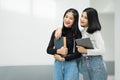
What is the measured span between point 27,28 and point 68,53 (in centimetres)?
95

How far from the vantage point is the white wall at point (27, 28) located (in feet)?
9.46

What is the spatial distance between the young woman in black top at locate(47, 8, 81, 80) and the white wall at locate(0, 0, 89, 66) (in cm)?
80

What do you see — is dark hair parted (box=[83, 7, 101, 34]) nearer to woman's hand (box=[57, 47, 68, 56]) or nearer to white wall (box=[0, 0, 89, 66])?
woman's hand (box=[57, 47, 68, 56])

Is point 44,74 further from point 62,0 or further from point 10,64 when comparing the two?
point 62,0

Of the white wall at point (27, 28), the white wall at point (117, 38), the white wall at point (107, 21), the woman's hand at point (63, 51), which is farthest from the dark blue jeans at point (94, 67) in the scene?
the white wall at point (107, 21)

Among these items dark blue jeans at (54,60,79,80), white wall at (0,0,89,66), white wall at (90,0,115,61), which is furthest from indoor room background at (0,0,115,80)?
white wall at (90,0,115,61)

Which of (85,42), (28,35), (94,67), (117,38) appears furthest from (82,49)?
(117,38)

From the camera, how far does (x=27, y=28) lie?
115 inches

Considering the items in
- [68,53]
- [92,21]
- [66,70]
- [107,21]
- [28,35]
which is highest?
[107,21]

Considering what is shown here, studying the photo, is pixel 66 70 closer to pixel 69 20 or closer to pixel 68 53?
pixel 68 53

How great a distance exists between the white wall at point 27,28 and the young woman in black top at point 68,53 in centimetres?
80

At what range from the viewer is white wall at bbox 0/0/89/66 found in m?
2.88

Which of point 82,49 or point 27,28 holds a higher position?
point 27,28

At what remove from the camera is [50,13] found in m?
3.00
